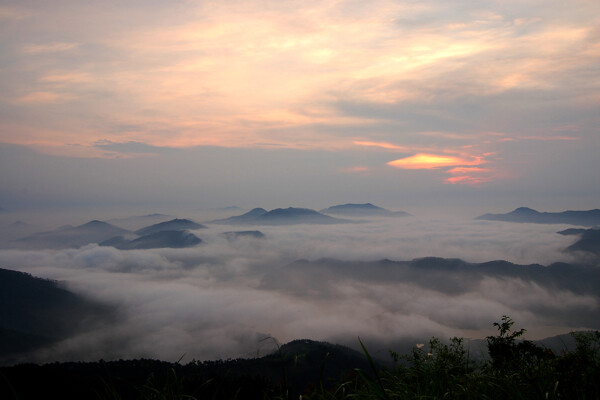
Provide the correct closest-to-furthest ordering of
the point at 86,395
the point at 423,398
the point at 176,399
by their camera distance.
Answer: the point at 423,398, the point at 176,399, the point at 86,395

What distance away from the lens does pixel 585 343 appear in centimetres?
1658

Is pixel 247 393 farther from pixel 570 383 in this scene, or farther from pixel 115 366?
pixel 115 366

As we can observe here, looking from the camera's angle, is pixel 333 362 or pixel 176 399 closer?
pixel 176 399

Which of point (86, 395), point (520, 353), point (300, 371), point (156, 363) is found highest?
point (86, 395)

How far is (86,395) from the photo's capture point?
37.5ft

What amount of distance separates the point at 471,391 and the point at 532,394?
1187mm

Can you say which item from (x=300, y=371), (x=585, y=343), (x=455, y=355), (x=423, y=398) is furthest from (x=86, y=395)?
(x=300, y=371)

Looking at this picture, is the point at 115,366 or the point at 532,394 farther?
the point at 115,366

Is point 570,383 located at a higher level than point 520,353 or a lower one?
higher

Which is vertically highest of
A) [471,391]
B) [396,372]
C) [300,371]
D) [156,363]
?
[471,391]

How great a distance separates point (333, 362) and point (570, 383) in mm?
196778

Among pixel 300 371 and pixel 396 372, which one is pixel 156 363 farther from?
pixel 396 372

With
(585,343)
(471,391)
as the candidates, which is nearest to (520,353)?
(585,343)

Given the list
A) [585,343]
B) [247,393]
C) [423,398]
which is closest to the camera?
[423,398]
